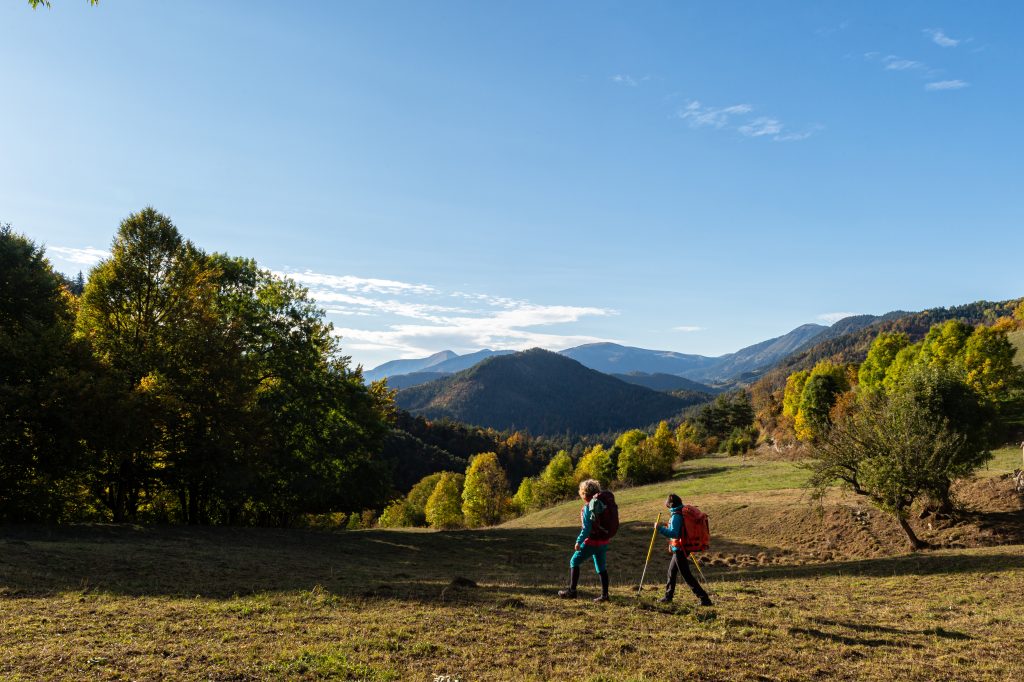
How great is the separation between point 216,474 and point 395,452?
5678 inches

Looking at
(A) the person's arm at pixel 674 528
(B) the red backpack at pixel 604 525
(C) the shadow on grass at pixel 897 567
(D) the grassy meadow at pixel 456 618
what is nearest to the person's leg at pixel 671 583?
(D) the grassy meadow at pixel 456 618

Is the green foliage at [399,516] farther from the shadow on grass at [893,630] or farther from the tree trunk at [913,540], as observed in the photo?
the shadow on grass at [893,630]

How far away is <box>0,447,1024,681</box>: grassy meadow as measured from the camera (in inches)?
309

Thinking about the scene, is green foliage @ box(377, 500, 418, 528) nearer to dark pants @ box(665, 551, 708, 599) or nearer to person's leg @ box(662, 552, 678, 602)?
person's leg @ box(662, 552, 678, 602)

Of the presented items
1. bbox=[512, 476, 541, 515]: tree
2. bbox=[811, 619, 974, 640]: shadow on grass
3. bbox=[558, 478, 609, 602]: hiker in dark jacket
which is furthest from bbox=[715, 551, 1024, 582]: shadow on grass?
bbox=[512, 476, 541, 515]: tree

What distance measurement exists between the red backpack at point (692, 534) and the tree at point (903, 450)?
49.2 feet

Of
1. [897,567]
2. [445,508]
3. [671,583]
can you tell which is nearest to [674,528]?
[671,583]

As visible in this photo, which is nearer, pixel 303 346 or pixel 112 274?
pixel 112 274

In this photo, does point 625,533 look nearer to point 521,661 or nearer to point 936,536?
point 936,536

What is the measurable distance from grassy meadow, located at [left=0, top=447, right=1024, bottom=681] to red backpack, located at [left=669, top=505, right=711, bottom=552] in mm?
1340

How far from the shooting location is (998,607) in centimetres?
1230

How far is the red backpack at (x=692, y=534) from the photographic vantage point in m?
12.2

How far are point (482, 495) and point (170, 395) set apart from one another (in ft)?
206

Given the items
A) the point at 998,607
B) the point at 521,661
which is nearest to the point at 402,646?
the point at 521,661
